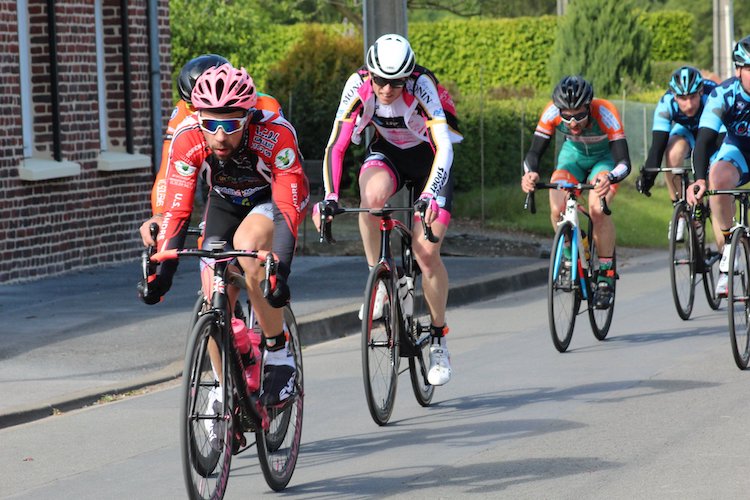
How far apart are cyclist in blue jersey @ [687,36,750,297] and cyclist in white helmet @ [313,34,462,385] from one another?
1.89 meters

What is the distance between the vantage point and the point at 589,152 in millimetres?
10688

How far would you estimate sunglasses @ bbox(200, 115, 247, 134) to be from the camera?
20.0 ft

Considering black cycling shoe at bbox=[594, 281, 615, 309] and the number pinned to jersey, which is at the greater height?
the number pinned to jersey

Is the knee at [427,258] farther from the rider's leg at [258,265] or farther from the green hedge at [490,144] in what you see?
the green hedge at [490,144]

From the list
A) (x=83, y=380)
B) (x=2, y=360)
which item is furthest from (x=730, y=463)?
(x=2, y=360)

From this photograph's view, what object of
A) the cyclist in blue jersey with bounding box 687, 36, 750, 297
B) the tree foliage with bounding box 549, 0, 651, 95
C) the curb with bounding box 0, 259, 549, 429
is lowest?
the curb with bounding box 0, 259, 549, 429

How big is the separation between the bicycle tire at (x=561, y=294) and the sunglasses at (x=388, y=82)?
2.67 m

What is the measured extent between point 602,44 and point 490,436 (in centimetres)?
2907

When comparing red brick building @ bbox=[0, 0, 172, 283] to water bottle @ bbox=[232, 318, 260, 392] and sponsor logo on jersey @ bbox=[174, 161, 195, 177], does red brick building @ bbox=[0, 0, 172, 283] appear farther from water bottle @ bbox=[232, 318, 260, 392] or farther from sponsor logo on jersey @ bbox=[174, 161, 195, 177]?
water bottle @ bbox=[232, 318, 260, 392]

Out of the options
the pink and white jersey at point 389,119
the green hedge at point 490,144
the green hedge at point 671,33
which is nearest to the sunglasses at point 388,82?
the pink and white jersey at point 389,119

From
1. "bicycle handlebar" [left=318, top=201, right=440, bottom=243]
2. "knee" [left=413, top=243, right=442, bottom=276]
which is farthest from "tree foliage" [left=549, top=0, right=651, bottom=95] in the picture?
"bicycle handlebar" [left=318, top=201, right=440, bottom=243]

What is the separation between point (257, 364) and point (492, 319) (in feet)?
20.6

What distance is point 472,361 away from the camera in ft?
33.3

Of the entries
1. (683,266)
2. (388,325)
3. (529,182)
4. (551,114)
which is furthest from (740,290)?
(388,325)
